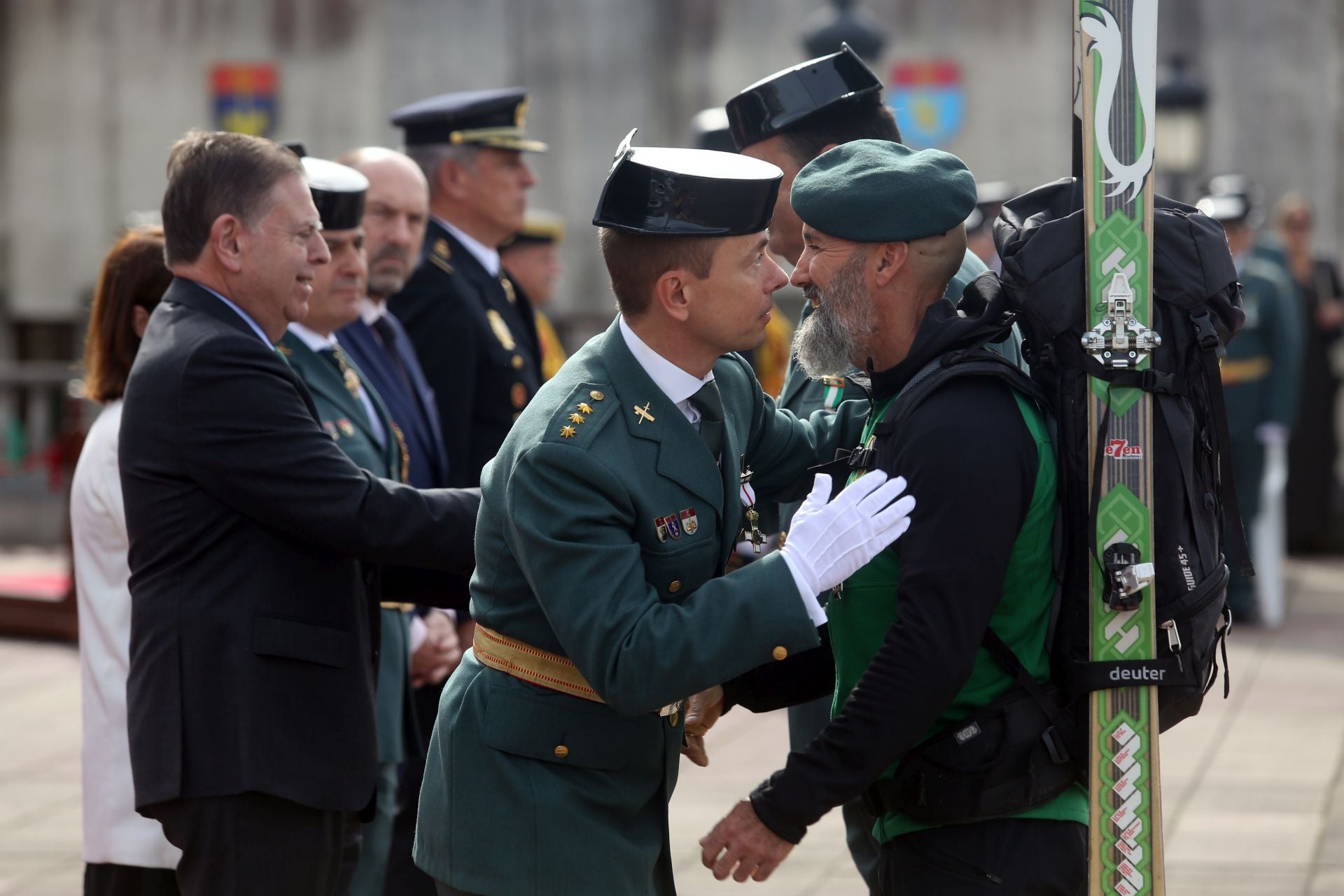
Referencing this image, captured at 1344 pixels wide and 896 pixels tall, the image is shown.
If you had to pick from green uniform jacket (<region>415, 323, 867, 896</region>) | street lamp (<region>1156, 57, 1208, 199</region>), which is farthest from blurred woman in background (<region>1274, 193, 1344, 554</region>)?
green uniform jacket (<region>415, 323, 867, 896</region>)

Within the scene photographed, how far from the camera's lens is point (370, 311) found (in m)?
4.60

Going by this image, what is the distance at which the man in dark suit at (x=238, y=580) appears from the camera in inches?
120

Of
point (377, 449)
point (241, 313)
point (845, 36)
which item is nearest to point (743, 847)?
point (241, 313)

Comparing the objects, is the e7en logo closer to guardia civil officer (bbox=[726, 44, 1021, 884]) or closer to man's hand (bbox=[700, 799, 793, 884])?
man's hand (bbox=[700, 799, 793, 884])

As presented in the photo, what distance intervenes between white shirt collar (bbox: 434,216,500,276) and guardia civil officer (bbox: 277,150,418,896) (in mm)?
740

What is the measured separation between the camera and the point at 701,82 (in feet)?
53.0

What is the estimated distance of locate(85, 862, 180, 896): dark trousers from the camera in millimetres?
3506

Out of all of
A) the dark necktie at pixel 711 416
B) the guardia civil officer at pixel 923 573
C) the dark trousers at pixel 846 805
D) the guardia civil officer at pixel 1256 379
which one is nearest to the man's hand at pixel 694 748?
the guardia civil officer at pixel 923 573

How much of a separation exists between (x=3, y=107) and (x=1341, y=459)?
12.5 m

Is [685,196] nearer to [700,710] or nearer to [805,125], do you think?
[700,710]

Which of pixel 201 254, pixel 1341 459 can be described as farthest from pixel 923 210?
pixel 1341 459

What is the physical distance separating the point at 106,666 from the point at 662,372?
152 cm

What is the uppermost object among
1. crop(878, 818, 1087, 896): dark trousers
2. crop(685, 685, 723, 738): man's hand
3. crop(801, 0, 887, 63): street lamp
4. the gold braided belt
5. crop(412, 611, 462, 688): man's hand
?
crop(801, 0, 887, 63): street lamp

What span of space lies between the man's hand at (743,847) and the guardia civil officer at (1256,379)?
7393 millimetres
